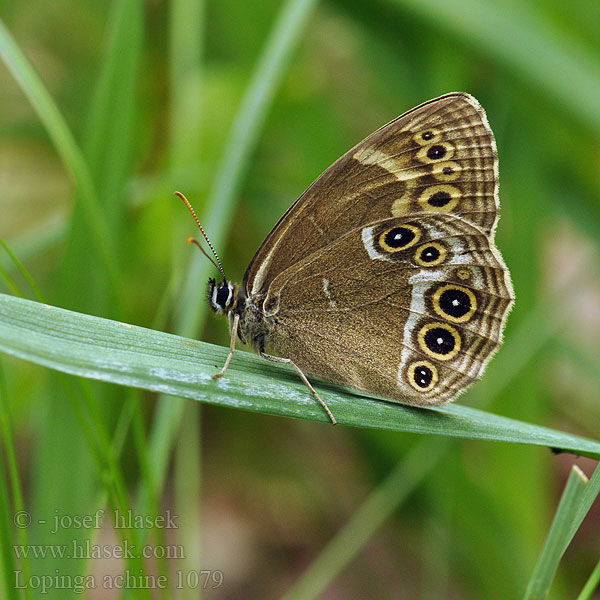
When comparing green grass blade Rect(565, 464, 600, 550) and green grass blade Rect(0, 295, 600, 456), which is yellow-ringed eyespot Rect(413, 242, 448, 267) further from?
green grass blade Rect(565, 464, 600, 550)

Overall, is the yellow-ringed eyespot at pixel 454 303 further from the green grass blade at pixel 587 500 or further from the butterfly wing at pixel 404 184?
the green grass blade at pixel 587 500

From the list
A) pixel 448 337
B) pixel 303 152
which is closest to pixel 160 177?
pixel 303 152


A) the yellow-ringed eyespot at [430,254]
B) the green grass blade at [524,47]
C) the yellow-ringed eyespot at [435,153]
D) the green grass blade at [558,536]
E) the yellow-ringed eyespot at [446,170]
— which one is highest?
the green grass blade at [524,47]

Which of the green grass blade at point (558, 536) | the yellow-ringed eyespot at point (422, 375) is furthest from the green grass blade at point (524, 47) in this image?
the green grass blade at point (558, 536)

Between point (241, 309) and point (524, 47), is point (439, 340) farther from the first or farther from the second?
point (524, 47)

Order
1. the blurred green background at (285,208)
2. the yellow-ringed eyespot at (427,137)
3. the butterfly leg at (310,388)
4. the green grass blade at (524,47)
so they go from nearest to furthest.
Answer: the butterfly leg at (310,388), the yellow-ringed eyespot at (427,137), the blurred green background at (285,208), the green grass blade at (524,47)

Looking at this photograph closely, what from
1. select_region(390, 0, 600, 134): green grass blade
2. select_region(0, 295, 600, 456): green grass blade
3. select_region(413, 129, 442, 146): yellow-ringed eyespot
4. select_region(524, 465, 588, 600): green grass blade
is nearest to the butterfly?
select_region(413, 129, 442, 146): yellow-ringed eyespot

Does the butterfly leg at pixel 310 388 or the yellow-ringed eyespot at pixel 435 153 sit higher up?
the yellow-ringed eyespot at pixel 435 153
